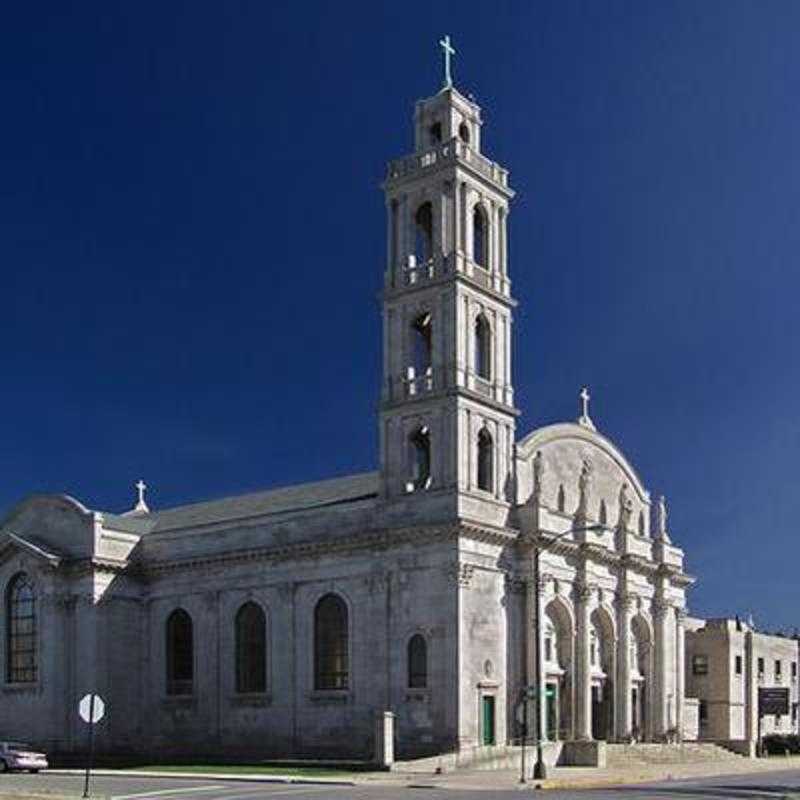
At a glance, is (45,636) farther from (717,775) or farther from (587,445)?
(717,775)

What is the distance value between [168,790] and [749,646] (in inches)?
1947

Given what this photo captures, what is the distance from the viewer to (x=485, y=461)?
206 ft

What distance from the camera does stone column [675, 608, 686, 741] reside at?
72.2m

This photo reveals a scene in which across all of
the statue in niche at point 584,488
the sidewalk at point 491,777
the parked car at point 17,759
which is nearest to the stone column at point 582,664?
the statue in niche at point 584,488

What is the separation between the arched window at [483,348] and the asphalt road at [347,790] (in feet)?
71.1

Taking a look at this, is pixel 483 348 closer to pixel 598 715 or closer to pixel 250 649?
pixel 250 649

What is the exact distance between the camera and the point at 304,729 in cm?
6344

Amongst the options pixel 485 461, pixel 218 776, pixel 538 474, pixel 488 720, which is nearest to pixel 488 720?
pixel 488 720

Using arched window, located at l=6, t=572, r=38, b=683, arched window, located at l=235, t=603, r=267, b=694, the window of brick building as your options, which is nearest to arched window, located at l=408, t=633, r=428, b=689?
arched window, located at l=235, t=603, r=267, b=694

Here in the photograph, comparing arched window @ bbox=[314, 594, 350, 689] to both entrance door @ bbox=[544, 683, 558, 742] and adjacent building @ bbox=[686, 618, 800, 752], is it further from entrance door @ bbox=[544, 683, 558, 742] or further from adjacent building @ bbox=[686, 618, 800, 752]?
adjacent building @ bbox=[686, 618, 800, 752]

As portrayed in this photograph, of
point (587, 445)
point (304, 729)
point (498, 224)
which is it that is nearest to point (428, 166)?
point (498, 224)

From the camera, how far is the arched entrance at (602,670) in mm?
67062

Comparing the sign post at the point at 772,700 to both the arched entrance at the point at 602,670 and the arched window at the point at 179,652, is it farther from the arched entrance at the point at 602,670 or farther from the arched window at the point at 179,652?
the arched window at the point at 179,652

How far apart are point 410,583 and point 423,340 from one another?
456 inches
